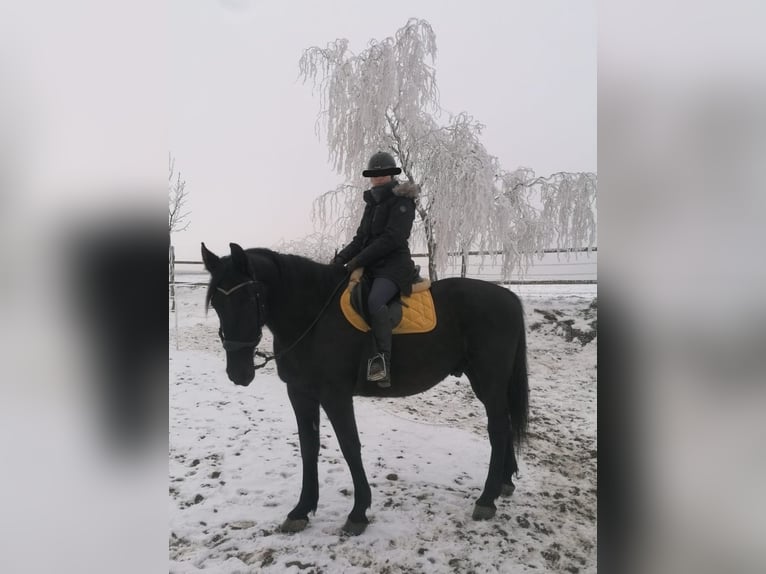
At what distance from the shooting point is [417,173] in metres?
5.25

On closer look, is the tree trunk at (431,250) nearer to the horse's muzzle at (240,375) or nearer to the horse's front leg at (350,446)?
the horse's front leg at (350,446)

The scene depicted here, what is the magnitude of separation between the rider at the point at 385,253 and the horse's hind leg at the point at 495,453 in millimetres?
787

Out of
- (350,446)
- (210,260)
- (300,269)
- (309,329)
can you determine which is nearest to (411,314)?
(309,329)

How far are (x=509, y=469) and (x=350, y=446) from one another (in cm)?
126

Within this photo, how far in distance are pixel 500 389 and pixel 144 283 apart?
2.28m

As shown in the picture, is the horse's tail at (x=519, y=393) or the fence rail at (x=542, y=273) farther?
the fence rail at (x=542, y=273)

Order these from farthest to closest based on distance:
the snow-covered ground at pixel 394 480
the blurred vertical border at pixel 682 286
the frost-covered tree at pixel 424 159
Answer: the frost-covered tree at pixel 424 159 < the snow-covered ground at pixel 394 480 < the blurred vertical border at pixel 682 286

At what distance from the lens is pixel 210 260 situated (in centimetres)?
202

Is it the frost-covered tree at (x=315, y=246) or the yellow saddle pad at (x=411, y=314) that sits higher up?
the frost-covered tree at (x=315, y=246)

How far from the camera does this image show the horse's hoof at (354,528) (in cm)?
229

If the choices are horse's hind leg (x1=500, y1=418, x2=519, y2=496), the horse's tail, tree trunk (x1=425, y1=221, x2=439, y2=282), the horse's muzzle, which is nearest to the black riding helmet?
the horse's muzzle

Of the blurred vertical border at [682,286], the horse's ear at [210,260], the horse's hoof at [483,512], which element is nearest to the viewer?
the blurred vertical border at [682,286]

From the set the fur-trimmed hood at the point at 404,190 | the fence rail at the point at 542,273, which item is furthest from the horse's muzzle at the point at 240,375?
the fence rail at the point at 542,273

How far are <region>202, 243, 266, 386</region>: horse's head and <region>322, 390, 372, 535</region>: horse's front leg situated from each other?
567 mm
